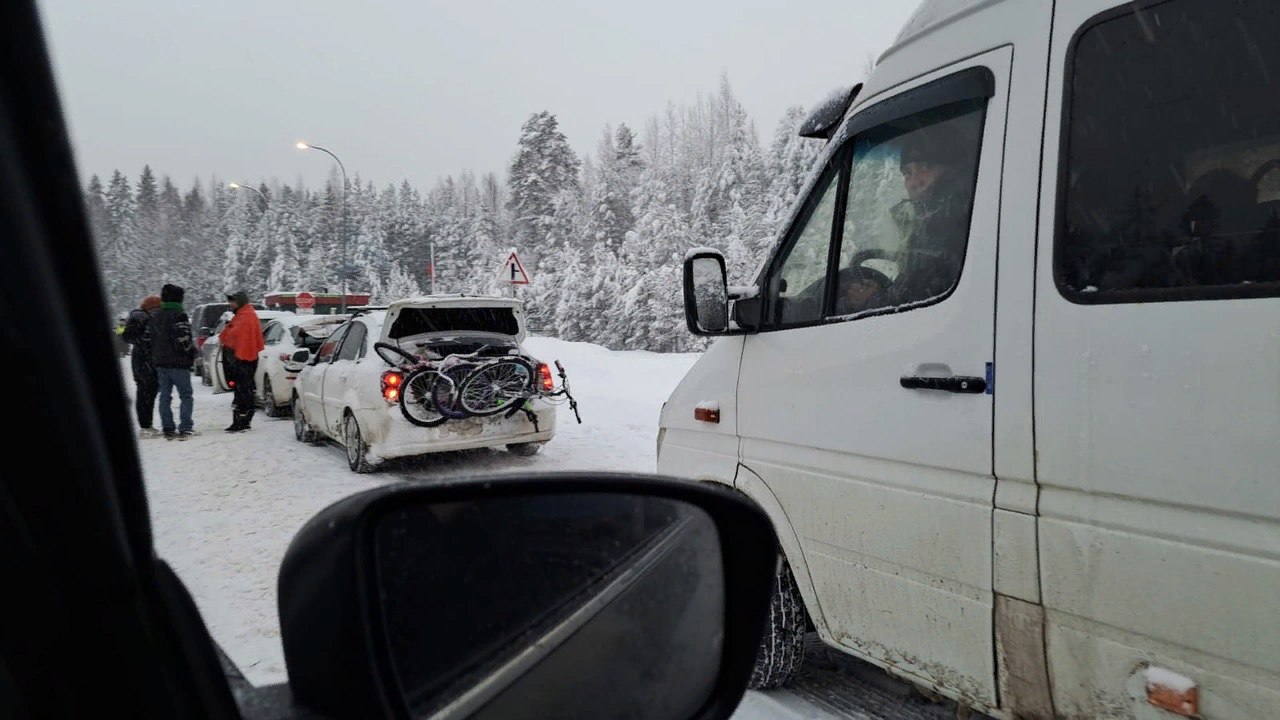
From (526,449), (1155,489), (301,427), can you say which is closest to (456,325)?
(526,449)

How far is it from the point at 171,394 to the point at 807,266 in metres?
10.6

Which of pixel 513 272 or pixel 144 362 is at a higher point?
pixel 513 272

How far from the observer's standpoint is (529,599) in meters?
1.24

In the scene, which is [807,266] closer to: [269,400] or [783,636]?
[783,636]

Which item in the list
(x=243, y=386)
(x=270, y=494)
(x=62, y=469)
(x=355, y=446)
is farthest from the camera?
(x=243, y=386)

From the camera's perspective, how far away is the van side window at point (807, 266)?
3.03m

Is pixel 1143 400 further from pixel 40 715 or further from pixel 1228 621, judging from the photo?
pixel 40 715

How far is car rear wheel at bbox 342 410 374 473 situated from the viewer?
8281 mm

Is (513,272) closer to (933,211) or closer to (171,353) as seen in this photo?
(171,353)

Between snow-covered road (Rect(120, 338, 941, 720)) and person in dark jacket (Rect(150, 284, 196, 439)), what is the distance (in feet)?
1.68

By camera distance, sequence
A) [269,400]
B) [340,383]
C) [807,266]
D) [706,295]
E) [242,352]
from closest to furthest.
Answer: [807,266], [706,295], [340,383], [242,352], [269,400]

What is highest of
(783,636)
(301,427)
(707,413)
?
(707,413)

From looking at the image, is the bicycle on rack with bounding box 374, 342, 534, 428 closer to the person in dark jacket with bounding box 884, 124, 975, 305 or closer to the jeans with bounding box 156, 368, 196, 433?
the jeans with bounding box 156, 368, 196, 433

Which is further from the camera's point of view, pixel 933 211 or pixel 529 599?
pixel 933 211
